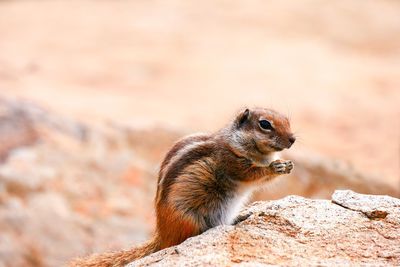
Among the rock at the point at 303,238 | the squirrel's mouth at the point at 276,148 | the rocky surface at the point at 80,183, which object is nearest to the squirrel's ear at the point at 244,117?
the squirrel's mouth at the point at 276,148

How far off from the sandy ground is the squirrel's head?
10.8 ft

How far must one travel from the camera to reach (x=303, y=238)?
3.99 metres

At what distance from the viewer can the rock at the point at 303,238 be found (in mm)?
3736

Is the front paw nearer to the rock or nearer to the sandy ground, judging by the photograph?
the rock

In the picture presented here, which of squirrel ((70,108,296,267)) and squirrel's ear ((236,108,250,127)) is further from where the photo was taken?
squirrel's ear ((236,108,250,127))

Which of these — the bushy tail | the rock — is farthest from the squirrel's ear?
the bushy tail

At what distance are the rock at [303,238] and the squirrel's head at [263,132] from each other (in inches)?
12.3

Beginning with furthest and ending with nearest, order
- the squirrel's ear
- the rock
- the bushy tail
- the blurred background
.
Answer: the blurred background, the squirrel's ear, the bushy tail, the rock

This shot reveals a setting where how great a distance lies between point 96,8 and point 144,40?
2639 millimetres

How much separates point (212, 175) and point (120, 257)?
687mm

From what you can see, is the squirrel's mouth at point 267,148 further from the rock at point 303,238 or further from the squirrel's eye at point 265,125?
the rock at point 303,238

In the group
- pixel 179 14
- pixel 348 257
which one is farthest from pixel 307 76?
pixel 348 257

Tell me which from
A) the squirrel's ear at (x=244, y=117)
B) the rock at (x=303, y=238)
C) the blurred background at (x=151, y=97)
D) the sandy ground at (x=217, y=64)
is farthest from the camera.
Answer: the sandy ground at (x=217, y=64)

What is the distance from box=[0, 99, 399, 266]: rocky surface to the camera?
7.21 meters
